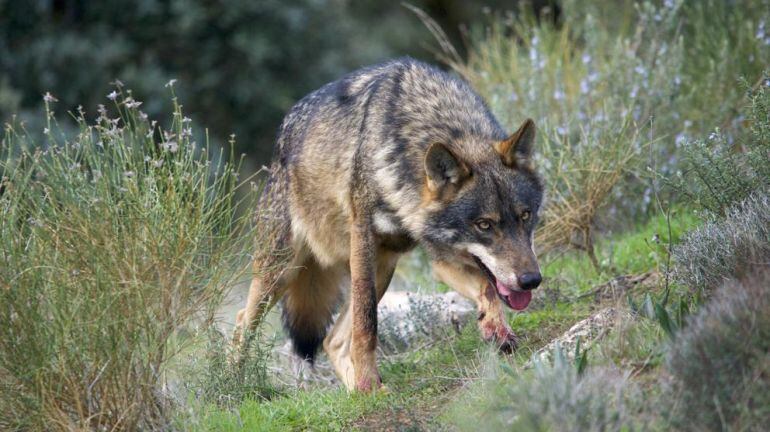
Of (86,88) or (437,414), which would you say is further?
(86,88)

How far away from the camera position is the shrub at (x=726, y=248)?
190 inches

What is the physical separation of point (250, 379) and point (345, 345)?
96 centimetres

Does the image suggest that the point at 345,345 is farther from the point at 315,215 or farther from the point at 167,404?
the point at 167,404

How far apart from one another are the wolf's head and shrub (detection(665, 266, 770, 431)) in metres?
1.24

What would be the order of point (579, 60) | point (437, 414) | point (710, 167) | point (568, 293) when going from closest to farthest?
point (437, 414), point (710, 167), point (568, 293), point (579, 60)

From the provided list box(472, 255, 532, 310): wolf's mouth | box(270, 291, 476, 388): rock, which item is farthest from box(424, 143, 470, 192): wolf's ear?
box(270, 291, 476, 388): rock

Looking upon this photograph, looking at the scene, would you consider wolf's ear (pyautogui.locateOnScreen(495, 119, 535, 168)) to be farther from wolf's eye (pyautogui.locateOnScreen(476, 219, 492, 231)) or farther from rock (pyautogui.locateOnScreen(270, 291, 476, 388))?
rock (pyautogui.locateOnScreen(270, 291, 476, 388))

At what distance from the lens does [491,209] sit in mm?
5215

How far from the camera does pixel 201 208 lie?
16.3 ft

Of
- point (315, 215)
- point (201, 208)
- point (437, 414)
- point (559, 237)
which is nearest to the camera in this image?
point (437, 414)

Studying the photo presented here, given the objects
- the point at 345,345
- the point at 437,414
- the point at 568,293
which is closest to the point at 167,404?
the point at 437,414

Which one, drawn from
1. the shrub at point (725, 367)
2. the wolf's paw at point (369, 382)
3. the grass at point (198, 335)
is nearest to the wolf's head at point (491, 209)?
the grass at point (198, 335)

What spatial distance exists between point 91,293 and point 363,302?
1585 mm

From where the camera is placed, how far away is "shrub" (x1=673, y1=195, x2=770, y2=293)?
15.8 feet
